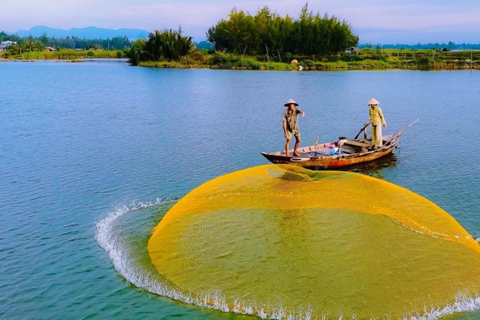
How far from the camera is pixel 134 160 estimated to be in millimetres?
18984

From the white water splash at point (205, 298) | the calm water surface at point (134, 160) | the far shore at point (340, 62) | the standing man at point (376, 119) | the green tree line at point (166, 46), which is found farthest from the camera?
the green tree line at point (166, 46)

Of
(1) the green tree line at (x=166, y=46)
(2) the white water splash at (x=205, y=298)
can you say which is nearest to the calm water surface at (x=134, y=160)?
(2) the white water splash at (x=205, y=298)

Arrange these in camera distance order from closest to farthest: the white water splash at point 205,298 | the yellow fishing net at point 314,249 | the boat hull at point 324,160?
the white water splash at point 205,298 < the yellow fishing net at point 314,249 < the boat hull at point 324,160

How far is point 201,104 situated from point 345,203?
27.6 metres

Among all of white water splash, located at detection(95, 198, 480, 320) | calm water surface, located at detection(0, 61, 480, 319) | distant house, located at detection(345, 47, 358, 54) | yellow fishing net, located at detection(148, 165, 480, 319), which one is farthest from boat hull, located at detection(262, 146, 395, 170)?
distant house, located at detection(345, 47, 358, 54)

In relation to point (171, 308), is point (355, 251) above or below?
above

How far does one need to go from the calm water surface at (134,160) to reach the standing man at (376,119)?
3.36ft

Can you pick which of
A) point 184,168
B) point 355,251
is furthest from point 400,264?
point 184,168

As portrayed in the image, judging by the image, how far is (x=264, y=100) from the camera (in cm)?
3766

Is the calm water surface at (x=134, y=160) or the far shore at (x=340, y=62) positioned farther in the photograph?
the far shore at (x=340, y=62)

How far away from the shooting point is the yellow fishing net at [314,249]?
7.74 metres

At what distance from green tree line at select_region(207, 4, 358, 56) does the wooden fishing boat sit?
54.6m

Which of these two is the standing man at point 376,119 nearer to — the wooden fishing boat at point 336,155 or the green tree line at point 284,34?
the wooden fishing boat at point 336,155

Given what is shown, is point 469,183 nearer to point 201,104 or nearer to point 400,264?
point 400,264
